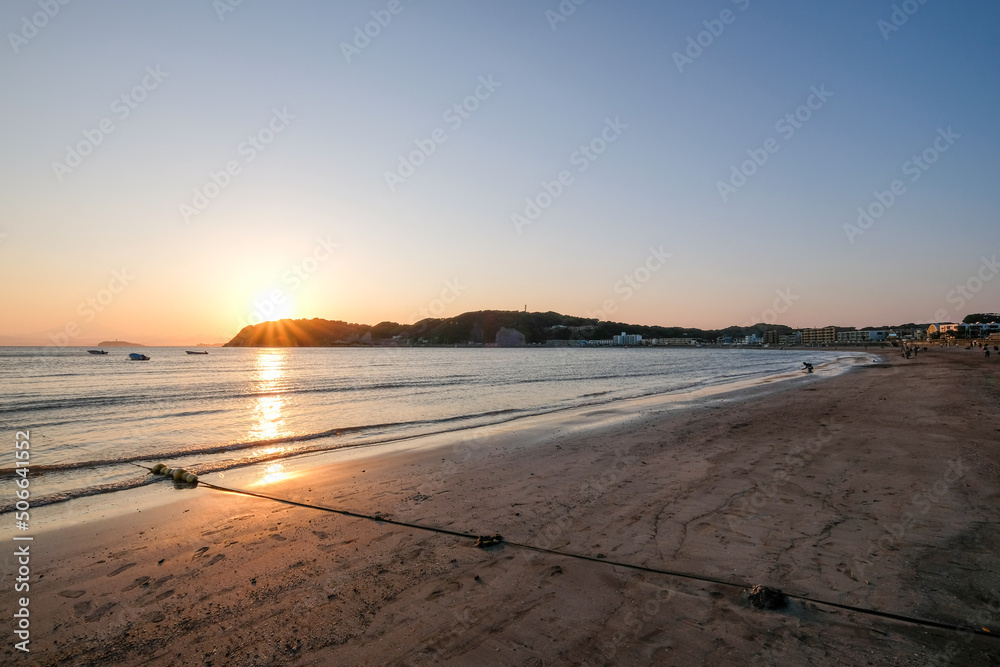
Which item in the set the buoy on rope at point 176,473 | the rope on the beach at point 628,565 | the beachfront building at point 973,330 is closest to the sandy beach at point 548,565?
the rope on the beach at point 628,565

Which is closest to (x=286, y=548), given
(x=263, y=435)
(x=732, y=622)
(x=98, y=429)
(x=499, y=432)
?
(x=732, y=622)

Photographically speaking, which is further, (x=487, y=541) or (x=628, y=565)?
(x=487, y=541)

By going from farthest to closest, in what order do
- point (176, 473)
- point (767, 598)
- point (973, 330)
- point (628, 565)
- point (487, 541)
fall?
point (973, 330)
point (176, 473)
point (487, 541)
point (628, 565)
point (767, 598)

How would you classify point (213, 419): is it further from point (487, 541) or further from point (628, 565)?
point (628, 565)

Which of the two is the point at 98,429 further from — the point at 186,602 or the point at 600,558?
the point at 600,558

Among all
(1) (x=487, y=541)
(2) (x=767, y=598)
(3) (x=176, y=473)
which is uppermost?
(2) (x=767, y=598)

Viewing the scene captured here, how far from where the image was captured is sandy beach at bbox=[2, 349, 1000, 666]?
149 inches

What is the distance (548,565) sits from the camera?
17.0ft

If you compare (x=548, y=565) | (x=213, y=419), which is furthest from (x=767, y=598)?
(x=213, y=419)

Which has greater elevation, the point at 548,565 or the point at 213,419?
the point at 548,565

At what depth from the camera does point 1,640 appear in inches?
163

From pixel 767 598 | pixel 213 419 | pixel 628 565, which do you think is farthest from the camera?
pixel 213 419

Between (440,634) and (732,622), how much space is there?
8.21 ft

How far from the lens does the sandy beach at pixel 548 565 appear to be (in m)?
3.78
